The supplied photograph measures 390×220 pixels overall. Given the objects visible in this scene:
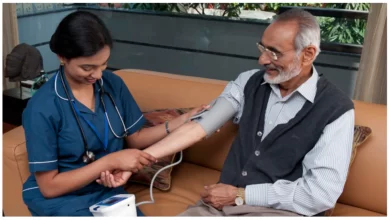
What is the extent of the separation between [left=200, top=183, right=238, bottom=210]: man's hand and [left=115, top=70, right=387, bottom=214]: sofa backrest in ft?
1.43

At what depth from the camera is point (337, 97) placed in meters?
1.54

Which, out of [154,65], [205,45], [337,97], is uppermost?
[337,97]

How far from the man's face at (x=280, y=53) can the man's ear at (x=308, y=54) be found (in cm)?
2

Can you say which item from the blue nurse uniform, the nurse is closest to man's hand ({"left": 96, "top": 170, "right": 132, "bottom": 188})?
the nurse

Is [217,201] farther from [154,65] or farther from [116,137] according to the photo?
[154,65]

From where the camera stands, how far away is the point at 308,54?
157 centimetres

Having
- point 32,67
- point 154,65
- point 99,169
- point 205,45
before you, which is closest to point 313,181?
point 99,169

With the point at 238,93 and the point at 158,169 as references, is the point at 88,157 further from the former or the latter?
the point at 238,93

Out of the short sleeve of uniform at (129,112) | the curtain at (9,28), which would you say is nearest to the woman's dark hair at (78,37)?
the short sleeve of uniform at (129,112)

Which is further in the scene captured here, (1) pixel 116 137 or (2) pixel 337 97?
(1) pixel 116 137

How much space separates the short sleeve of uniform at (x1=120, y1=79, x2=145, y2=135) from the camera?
1764 millimetres

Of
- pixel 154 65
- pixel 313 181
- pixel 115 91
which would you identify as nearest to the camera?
pixel 313 181

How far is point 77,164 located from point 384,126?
1227 millimetres

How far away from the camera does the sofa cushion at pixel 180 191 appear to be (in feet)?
6.01
